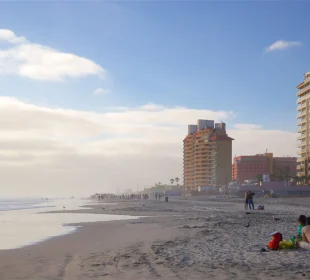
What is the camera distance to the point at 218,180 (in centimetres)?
19700

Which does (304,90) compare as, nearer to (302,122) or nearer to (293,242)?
(302,122)

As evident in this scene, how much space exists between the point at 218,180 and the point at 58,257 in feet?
618

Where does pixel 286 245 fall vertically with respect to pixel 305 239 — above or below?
below

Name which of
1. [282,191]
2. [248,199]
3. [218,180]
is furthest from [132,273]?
[218,180]

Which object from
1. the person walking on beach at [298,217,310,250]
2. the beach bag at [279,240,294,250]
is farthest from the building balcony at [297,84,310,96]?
the beach bag at [279,240,294,250]

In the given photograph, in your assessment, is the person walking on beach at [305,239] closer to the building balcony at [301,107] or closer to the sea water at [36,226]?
the sea water at [36,226]

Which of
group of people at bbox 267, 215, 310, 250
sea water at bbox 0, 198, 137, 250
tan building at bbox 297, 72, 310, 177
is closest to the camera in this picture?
group of people at bbox 267, 215, 310, 250

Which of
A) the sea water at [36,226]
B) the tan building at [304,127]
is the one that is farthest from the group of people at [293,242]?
the tan building at [304,127]

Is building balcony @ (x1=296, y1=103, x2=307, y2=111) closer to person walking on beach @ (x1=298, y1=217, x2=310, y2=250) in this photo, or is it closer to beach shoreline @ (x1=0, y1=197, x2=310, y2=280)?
beach shoreline @ (x1=0, y1=197, x2=310, y2=280)

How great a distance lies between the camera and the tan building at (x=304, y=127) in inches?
5098

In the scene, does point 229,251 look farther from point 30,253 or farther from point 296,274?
point 30,253

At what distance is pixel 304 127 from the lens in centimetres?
13400

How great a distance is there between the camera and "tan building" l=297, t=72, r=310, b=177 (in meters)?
130

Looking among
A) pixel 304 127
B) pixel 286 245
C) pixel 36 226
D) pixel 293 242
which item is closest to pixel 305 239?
pixel 293 242
